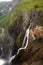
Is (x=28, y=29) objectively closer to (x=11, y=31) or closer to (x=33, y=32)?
(x=33, y=32)

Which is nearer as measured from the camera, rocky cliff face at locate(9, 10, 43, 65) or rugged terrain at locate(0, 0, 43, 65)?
rocky cliff face at locate(9, 10, 43, 65)

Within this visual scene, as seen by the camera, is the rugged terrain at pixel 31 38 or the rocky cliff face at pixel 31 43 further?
the rugged terrain at pixel 31 38

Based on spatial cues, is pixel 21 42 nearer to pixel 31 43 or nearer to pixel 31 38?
pixel 31 38

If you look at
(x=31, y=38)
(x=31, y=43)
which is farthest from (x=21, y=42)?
(x=31, y=43)

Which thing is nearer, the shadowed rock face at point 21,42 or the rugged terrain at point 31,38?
the rugged terrain at point 31,38

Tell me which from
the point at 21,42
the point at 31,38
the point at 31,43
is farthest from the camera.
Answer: the point at 21,42

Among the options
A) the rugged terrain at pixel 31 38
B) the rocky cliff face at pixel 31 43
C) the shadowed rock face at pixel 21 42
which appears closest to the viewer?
the rocky cliff face at pixel 31 43

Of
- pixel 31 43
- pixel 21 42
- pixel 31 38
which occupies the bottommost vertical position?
pixel 21 42

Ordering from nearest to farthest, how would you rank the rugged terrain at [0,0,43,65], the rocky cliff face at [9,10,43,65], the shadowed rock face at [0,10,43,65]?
1. the rocky cliff face at [9,10,43,65]
2. the rugged terrain at [0,0,43,65]
3. the shadowed rock face at [0,10,43,65]

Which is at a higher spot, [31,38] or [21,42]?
[31,38]

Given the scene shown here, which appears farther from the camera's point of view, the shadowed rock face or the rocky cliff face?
the shadowed rock face

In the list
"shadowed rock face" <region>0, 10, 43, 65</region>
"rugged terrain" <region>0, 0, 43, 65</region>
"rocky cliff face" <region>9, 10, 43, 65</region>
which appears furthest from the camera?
"shadowed rock face" <region>0, 10, 43, 65</region>

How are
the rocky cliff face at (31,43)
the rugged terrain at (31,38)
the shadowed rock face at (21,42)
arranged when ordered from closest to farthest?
1. the rocky cliff face at (31,43)
2. the rugged terrain at (31,38)
3. the shadowed rock face at (21,42)

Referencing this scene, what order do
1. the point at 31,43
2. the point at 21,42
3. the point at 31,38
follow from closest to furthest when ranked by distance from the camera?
1. the point at 31,43
2. the point at 31,38
3. the point at 21,42
